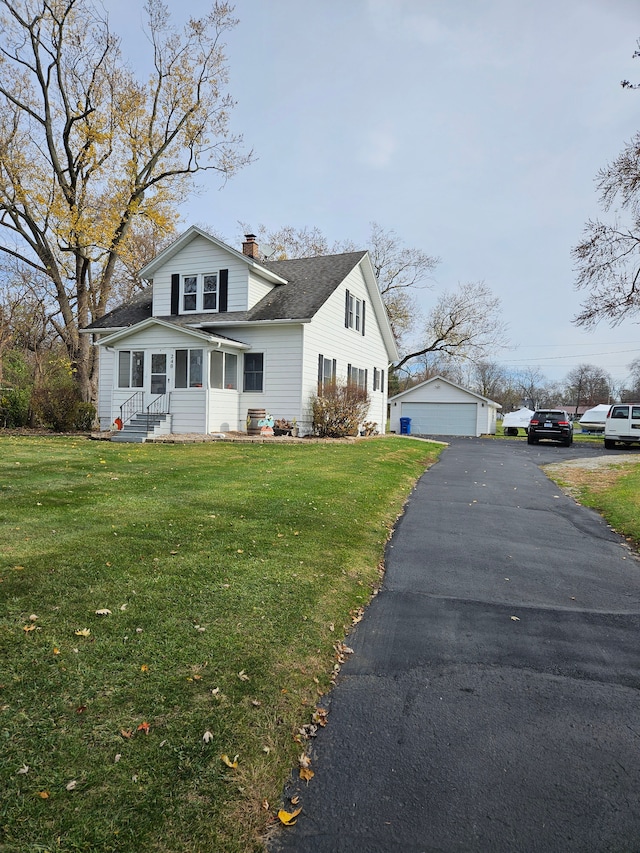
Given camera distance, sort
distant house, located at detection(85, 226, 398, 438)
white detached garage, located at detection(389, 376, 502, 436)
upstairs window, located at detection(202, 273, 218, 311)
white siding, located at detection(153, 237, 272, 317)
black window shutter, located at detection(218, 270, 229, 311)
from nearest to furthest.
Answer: distant house, located at detection(85, 226, 398, 438)
white siding, located at detection(153, 237, 272, 317)
black window shutter, located at detection(218, 270, 229, 311)
upstairs window, located at detection(202, 273, 218, 311)
white detached garage, located at detection(389, 376, 502, 436)

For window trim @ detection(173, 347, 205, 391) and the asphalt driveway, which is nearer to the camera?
the asphalt driveway

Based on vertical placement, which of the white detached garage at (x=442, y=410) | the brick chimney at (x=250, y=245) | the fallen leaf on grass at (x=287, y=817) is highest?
the brick chimney at (x=250, y=245)

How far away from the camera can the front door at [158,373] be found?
18.0 meters

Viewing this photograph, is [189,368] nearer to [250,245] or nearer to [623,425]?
[250,245]

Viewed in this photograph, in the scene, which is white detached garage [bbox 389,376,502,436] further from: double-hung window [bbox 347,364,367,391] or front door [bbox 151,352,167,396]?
front door [bbox 151,352,167,396]

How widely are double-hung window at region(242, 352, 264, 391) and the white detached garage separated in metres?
18.2

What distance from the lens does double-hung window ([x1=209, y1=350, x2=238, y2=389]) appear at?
1778 centimetres

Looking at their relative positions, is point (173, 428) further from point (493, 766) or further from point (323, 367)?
point (493, 766)

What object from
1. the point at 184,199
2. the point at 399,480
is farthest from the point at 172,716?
the point at 184,199

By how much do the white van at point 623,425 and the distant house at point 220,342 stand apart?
1299 cm

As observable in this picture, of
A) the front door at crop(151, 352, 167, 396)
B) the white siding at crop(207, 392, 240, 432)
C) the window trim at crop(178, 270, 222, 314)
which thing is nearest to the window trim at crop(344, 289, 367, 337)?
the window trim at crop(178, 270, 222, 314)

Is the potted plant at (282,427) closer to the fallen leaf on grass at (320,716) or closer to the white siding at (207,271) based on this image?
the white siding at (207,271)

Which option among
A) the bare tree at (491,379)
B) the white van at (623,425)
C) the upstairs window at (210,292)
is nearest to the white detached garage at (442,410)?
the white van at (623,425)

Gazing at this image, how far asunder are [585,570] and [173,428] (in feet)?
48.6
